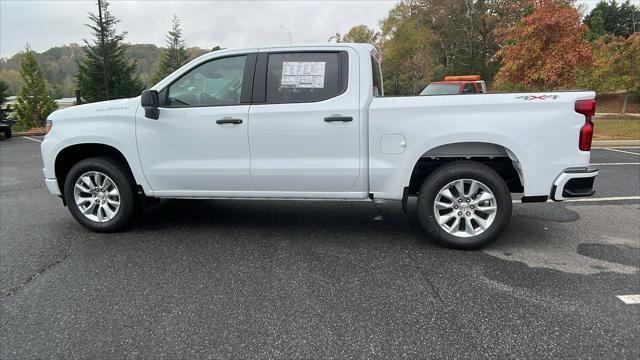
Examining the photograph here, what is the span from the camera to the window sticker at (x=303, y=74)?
4.31 m

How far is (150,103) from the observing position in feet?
14.3

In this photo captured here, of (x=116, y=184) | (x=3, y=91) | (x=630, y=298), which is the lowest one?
(x=630, y=298)

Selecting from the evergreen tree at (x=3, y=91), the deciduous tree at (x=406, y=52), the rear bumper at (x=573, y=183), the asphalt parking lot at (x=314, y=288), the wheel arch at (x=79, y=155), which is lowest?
the asphalt parking lot at (x=314, y=288)

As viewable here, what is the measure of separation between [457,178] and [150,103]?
307 cm

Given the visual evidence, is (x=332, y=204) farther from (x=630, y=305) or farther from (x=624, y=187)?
(x=624, y=187)

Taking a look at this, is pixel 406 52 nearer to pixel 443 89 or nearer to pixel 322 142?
pixel 443 89

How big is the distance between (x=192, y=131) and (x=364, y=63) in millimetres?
1853

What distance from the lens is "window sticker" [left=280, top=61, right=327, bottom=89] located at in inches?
170

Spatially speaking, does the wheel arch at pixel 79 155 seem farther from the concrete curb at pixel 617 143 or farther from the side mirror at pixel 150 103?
the concrete curb at pixel 617 143

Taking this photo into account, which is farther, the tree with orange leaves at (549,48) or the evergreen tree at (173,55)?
the evergreen tree at (173,55)

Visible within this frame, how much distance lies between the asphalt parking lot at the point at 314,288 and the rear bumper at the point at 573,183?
1.94 ft

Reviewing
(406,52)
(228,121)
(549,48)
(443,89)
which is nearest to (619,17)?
(406,52)

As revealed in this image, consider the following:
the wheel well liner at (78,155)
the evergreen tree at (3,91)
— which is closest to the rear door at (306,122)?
the wheel well liner at (78,155)

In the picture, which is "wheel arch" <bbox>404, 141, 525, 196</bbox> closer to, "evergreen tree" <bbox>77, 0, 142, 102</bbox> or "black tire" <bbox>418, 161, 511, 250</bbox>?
"black tire" <bbox>418, 161, 511, 250</bbox>
